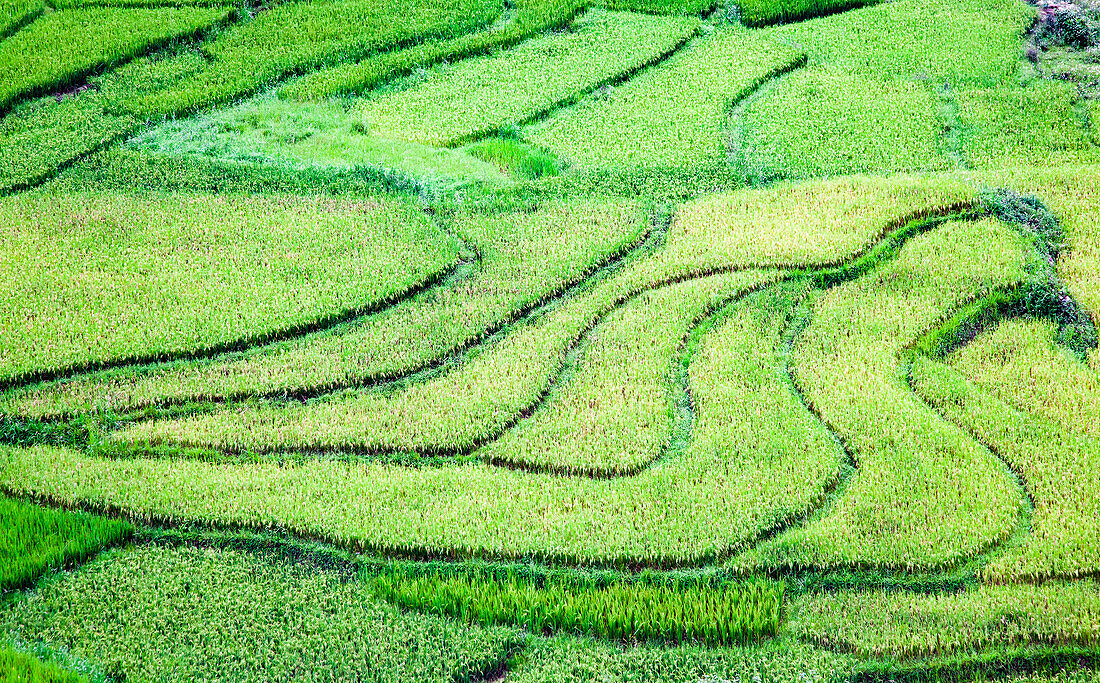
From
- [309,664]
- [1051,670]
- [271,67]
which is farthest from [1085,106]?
[309,664]

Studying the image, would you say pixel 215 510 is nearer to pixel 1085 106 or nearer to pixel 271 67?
pixel 271 67

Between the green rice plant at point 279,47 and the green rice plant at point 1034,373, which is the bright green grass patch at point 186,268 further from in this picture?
the green rice plant at point 1034,373

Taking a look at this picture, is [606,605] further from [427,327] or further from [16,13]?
[16,13]

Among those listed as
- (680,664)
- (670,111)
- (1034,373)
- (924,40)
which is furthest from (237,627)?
(924,40)

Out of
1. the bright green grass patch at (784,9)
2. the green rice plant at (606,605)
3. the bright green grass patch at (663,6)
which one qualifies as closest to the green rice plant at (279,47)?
the bright green grass patch at (663,6)

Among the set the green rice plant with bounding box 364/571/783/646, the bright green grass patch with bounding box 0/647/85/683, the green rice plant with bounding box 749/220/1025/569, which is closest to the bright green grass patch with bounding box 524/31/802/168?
the green rice plant with bounding box 749/220/1025/569

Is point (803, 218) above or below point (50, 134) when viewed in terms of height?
below
